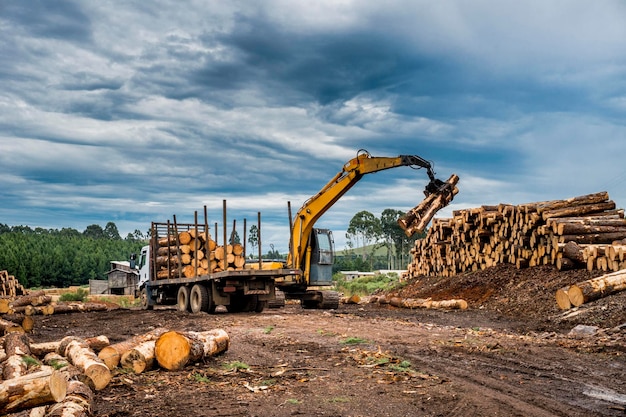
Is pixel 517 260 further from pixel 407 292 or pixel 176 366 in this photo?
pixel 176 366

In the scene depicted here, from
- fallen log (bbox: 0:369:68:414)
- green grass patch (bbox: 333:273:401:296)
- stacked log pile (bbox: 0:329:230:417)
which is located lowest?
green grass patch (bbox: 333:273:401:296)

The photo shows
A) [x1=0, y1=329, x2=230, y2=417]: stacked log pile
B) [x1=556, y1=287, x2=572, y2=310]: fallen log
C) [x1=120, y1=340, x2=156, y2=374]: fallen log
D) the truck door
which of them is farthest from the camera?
the truck door

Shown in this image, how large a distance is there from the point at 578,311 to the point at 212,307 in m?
10.3

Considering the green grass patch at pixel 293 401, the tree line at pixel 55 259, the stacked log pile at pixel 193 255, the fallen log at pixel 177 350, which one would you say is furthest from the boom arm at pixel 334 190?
the tree line at pixel 55 259

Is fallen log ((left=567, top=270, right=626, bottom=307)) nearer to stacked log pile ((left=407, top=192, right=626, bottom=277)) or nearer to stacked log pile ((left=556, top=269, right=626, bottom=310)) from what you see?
stacked log pile ((left=556, top=269, right=626, bottom=310))

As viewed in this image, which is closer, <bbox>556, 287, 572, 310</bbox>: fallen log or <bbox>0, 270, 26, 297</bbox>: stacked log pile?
<bbox>556, 287, 572, 310</bbox>: fallen log

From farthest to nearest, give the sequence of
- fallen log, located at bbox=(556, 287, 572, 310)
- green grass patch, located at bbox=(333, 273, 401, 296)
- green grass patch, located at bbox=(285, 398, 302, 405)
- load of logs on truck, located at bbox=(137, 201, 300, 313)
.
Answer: green grass patch, located at bbox=(333, 273, 401, 296), load of logs on truck, located at bbox=(137, 201, 300, 313), fallen log, located at bbox=(556, 287, 572, 310), green grass patch, located at bbox=(285, 398, 302, 405)

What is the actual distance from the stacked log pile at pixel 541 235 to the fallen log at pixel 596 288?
136 centimetres

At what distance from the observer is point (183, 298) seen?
2009 centimetres

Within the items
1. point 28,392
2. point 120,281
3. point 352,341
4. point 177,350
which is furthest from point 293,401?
point 120,281

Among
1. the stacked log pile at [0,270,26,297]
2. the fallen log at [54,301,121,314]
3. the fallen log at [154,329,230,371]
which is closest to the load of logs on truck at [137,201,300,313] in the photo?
the fallen log at [54,301,121,314]

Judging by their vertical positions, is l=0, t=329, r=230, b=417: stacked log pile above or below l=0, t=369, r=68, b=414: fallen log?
below

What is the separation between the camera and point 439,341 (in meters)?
11.1

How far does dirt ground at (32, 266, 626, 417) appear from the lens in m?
6.57
